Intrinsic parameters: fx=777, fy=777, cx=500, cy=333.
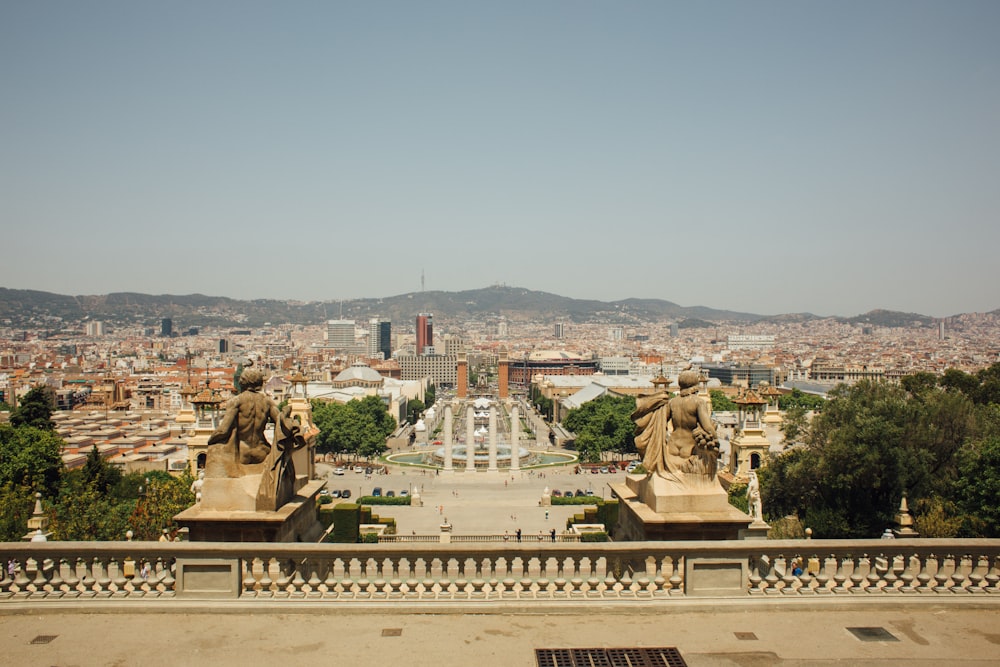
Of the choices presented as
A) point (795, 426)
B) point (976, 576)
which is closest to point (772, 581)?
point (976, 576)

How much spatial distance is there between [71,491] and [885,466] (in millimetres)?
33784

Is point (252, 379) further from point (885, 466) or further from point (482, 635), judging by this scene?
point (885, 466)

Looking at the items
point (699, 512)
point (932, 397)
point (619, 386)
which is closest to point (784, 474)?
point (932, 397)

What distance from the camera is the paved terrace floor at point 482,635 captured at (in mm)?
6492

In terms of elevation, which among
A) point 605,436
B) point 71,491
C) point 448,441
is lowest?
point 605,436

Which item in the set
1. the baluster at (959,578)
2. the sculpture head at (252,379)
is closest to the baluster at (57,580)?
the sculpture head at (252,379)

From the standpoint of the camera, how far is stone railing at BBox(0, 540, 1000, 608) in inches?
293

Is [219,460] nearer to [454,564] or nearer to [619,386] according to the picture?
[454,564]

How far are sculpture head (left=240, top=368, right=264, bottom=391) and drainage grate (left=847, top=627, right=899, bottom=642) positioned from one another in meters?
6.36

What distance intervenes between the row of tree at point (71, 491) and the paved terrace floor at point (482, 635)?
19.2 metres

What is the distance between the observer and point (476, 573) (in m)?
7.77

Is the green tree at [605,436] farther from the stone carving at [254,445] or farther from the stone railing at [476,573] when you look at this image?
the stone carving at [254,445]

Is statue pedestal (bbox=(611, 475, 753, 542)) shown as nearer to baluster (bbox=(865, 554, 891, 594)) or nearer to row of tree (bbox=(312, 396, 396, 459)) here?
baluster (bbox=(865, 554, 891, 594))

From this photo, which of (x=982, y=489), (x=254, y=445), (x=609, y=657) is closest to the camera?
(x=609, y=657)
